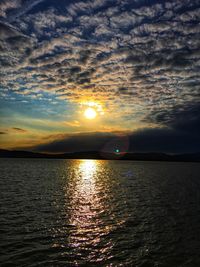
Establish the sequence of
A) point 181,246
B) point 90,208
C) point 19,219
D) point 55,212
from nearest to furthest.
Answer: point 181,246
point 19,219
point 55,212
point 90,208

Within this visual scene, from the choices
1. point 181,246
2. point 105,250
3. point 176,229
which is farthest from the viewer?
point 176,229

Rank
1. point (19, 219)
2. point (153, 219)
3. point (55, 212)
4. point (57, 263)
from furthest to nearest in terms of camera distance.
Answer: point (55, 212), point (153, 219), point (19, 219), point (57, 263)

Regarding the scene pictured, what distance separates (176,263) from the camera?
17578 mm

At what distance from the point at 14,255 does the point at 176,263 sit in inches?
484

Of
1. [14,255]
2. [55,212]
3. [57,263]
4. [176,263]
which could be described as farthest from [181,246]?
[55,212]

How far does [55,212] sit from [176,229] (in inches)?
630

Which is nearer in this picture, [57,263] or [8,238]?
[57,263]

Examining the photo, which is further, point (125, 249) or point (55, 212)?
point (55, 212)

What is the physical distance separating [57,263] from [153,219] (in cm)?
1658

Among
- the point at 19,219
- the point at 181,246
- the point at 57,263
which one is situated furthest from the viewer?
the point at 19,219

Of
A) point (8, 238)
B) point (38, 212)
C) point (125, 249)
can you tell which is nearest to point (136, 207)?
point (38, 212)

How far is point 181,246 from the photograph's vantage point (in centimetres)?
2088

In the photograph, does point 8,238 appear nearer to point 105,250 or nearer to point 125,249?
point 105,250

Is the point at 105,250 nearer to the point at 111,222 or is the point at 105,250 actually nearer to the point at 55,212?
the point at 111,222
